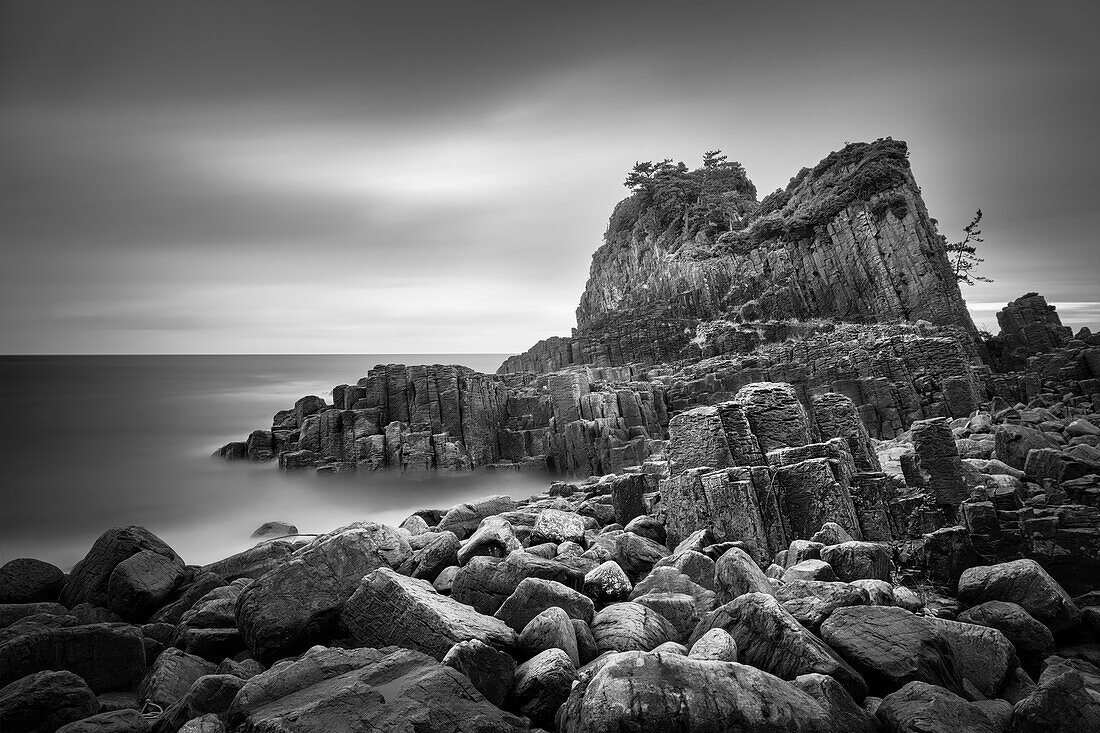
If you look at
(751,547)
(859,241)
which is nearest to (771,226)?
(859,241)

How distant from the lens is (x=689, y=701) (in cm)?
430

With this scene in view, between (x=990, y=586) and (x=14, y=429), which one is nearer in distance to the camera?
(x=990, y=586)

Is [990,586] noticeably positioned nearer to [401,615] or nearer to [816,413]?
[816,413]

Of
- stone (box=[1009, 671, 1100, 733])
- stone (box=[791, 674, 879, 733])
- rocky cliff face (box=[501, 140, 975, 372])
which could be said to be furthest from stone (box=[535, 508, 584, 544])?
rocky cliff face (box=[501, 140, 975, 372])

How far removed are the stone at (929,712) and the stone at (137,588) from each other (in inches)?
440

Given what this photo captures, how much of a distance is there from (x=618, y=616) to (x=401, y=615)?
2.72 meters

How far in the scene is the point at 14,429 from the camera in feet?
101

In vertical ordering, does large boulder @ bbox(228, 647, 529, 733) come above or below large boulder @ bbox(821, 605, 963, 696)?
above

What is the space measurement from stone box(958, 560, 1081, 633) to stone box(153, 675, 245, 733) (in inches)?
375

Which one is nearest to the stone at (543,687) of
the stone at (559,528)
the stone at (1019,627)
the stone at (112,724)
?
the stone at (112,724)

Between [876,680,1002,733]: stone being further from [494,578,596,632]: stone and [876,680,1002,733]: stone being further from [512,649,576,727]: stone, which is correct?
[494,578,596,632]: stone

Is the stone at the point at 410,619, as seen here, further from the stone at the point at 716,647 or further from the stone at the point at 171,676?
the stone at the point at 716,647

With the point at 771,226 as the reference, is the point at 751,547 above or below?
below

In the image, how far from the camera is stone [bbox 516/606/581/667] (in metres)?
5.89
